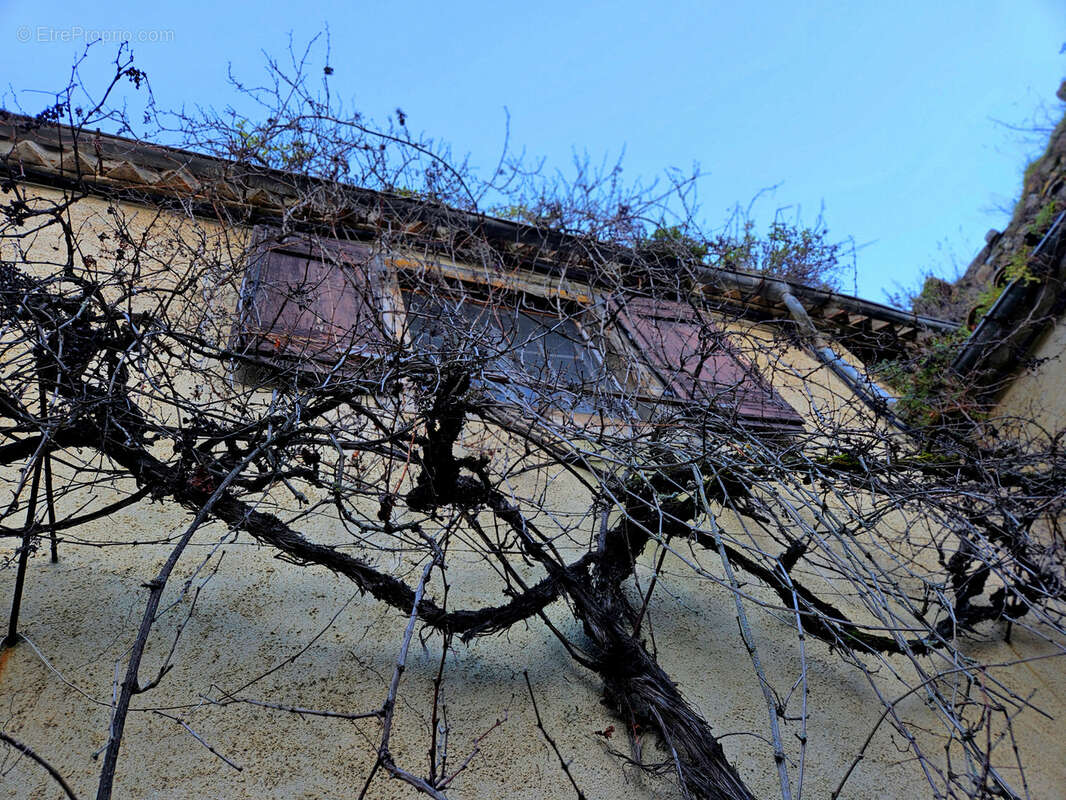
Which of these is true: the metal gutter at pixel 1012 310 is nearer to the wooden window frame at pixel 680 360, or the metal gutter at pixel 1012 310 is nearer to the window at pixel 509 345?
the wooden window frame at pixel 680 360

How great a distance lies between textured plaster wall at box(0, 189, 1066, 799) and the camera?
2180mm

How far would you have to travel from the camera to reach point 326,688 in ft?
8.16

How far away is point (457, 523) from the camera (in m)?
2.80

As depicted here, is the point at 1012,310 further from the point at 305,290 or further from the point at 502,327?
the point at 305,290

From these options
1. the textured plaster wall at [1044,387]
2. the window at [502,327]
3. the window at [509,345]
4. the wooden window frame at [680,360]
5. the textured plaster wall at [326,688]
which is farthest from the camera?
the textured plaster wall at [1044,387]

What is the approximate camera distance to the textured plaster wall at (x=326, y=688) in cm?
218

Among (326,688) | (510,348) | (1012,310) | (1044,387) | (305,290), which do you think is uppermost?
(305,290)

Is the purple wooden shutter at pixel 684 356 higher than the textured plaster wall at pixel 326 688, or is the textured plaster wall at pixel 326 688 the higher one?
the purple wooden shutter at pixel 684 356

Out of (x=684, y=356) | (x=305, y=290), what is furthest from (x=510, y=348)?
(x=684, y=356)

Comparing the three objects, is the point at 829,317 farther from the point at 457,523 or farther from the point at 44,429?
the point at 44,429

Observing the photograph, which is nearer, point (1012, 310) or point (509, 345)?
point (509, 345)

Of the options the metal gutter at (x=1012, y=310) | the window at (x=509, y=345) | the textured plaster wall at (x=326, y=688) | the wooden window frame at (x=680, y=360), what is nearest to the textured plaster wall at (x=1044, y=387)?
the metal gutter at (x=1012, y=310)

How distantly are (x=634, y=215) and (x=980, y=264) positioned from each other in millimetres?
5501

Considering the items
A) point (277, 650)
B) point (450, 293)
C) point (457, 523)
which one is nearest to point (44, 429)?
point (277, 650)
